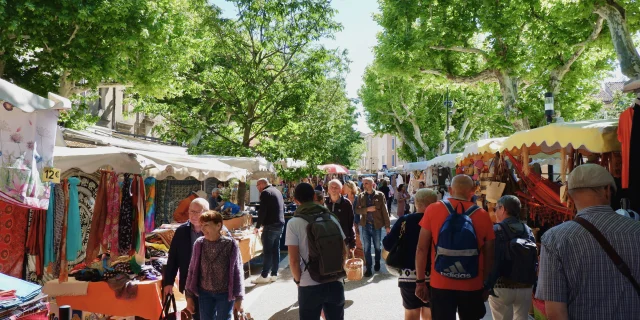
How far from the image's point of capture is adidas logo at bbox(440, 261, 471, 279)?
392 cm

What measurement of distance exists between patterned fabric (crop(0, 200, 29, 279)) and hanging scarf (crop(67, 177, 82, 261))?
0.41 meters

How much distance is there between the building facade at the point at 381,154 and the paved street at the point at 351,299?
198ft

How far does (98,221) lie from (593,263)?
5278 millimetres

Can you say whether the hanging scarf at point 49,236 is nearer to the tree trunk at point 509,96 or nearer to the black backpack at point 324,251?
the black backpack at point 324,251

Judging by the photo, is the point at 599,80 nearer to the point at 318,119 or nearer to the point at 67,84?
the point at 318,119

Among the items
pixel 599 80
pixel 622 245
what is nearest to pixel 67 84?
pixel 622 245

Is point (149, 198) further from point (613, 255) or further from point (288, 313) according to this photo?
point (613, 255)

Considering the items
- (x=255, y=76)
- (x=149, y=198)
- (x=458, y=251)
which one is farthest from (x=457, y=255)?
(x=255, y=76)

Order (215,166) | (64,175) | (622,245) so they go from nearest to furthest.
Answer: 1. (622,245)
2. (64,175)
3. (215,166)

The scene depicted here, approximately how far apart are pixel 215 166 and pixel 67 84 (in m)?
6.06

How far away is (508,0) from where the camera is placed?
1382 cm

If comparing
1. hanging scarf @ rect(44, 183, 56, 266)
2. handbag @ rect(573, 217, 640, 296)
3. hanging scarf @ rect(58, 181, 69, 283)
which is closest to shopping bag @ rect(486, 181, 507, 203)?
handbag @ rect(573, 217, 640, 296)

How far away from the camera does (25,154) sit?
3918 millimetres

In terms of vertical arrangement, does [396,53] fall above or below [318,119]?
above
